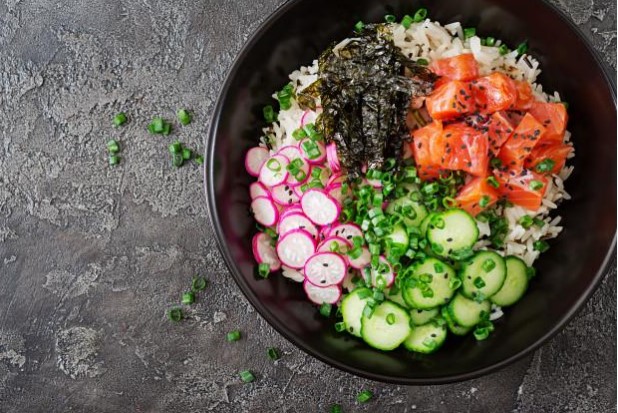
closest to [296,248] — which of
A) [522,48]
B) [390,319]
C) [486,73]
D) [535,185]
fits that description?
[390,319]

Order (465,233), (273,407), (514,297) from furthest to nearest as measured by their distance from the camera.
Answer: (273,407) < (514,297) < (465,233)

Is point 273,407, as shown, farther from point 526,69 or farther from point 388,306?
point 526,69

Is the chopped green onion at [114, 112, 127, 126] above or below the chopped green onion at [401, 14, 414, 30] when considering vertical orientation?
below

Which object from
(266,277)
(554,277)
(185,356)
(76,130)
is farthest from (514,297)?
(76,130)

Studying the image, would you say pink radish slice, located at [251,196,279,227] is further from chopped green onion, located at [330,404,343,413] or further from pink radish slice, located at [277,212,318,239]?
chopped green onion, located at [330,404,343,413]

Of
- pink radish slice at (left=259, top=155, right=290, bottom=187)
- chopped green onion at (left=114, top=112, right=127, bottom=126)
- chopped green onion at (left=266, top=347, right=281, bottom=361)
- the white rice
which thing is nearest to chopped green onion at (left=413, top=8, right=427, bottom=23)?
the white rice

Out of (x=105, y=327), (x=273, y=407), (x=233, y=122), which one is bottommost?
(x=273, y=407)

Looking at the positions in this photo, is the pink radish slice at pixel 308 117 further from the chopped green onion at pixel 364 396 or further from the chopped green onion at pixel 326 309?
the chopped green onion at pixel 364 396
